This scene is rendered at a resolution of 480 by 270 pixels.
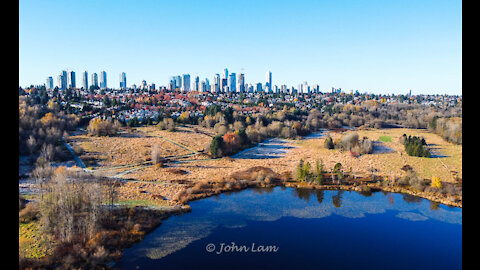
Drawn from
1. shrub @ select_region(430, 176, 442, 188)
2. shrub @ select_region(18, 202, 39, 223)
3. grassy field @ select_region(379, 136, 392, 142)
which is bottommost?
shrub @ select_region(18, 202, 39, 223)

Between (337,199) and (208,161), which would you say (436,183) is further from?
(208,161)

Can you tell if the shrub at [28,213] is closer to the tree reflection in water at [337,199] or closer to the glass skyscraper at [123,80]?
the tree reflection in water at [337,199]

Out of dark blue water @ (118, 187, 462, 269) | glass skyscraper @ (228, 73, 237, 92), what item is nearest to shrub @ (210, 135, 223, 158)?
dark blue water @ (118, 187, 462, 269)

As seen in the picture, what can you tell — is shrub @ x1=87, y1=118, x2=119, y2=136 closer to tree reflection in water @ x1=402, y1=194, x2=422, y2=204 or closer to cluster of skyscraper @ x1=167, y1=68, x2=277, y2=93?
tree reflection in water @ x1=402, y1=194, x2=422, y2=204

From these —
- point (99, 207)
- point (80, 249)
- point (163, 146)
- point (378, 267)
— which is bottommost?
point (378, 267)
